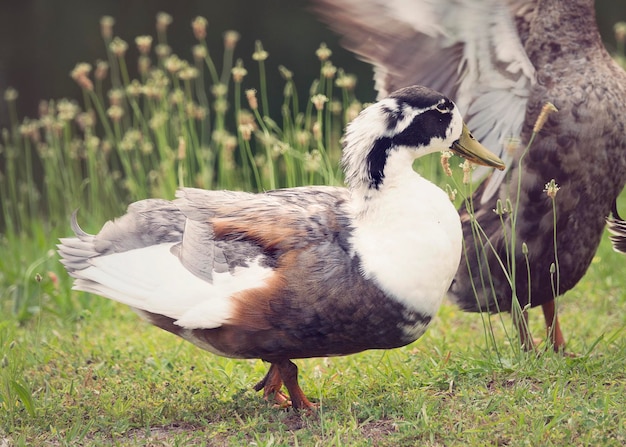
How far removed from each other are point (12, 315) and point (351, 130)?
2.57 m

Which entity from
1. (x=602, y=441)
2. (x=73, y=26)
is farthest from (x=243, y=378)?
(x=73, y=26)

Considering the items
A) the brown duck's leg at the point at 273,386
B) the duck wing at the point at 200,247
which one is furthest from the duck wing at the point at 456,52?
the brown duck's leg at the point at 273,386

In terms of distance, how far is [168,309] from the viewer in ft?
11.1

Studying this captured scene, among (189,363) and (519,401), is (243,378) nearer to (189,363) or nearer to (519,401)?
(189,363)

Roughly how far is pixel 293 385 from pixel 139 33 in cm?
926

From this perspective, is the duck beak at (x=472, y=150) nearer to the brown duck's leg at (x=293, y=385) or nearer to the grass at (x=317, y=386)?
the grass at (x=317, y=386)

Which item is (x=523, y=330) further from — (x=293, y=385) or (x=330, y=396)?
(x=293, y=385)

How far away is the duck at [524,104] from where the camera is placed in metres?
3.86

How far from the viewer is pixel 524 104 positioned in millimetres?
3963

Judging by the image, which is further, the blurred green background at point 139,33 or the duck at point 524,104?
the blurred green background at point 139,33

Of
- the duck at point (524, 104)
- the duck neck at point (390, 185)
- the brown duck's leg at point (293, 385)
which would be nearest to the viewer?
the duck neck at point (390, 185)

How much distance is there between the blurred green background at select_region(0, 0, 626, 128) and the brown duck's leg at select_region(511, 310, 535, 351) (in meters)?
6.31

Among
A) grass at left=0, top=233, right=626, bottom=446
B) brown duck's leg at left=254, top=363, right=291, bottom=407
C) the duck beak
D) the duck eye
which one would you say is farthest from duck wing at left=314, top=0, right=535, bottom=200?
brown duck's leg at left=254, top=363, right=291, bottom=407

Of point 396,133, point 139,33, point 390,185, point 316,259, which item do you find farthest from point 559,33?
point 139,33
